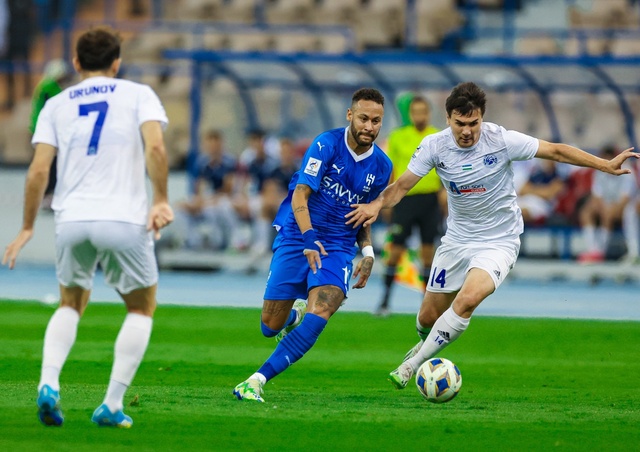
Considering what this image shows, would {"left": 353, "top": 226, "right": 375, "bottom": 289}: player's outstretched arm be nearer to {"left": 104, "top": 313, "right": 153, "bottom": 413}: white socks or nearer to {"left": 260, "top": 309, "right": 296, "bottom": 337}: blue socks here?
{"left": 260, "top": 309, "right": 296, "bottom": 337}: blue socks

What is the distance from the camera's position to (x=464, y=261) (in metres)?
9.09

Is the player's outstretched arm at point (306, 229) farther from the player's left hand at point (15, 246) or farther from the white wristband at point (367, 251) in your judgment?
the player's left hand at point (15, 246)

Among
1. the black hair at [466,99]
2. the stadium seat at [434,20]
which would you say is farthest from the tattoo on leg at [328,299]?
the stadium seat at [434,20]

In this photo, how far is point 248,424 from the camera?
275 inches

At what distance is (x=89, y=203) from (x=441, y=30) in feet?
74.0

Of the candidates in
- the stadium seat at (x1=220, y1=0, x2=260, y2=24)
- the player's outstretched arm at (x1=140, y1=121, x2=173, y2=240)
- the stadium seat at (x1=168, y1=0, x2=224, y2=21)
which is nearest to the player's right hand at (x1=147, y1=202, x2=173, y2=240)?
the player's outstretched arm at (x1=140, y1=121, x2=173, y2=240)

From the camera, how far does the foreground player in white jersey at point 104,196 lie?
6.55 metres

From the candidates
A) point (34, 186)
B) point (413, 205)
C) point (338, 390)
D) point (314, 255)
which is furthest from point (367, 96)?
point (413, 205)

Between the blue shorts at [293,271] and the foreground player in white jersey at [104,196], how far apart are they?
2.17 meters

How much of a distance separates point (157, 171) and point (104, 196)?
32cm

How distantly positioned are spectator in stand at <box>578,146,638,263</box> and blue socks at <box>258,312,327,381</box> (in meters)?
13.2

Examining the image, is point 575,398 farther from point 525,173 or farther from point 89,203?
point 525,173

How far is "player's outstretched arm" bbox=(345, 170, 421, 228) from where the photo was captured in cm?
864

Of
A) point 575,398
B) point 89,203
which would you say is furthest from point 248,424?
point 575,398
